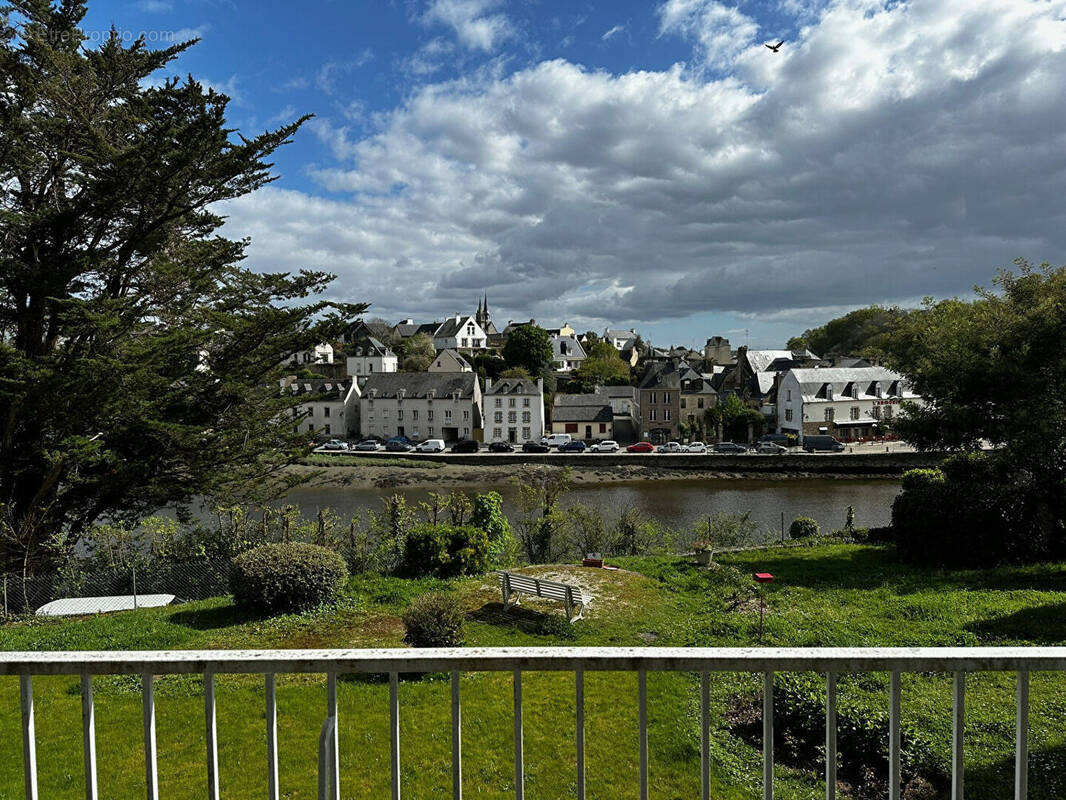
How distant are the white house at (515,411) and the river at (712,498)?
1457 centimetres

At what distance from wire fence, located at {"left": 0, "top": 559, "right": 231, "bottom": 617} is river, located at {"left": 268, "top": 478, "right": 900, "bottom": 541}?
698 inches

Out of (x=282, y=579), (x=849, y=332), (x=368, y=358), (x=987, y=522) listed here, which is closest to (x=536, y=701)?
(x=282, y=579)

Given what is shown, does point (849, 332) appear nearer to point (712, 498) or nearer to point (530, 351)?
point (530, 351)

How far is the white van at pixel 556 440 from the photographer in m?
56.1

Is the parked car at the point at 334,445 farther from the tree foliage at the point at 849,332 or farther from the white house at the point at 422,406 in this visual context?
the tree foliage at the point at 849,332

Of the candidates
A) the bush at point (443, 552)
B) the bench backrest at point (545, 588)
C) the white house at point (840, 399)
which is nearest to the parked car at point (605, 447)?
the white house at point (840, 399)

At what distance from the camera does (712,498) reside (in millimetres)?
39219

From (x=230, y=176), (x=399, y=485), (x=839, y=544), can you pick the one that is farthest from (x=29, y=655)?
(x=399, y=485)

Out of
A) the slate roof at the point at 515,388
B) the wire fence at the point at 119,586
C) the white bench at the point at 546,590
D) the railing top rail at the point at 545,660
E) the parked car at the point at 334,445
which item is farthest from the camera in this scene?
the slate roof at the point at 515,388

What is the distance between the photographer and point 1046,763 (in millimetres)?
5570

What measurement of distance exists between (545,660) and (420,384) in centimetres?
6035

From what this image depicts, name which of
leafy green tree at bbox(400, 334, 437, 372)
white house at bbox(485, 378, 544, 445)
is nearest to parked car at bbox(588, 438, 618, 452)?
white house at bbox(485, 378, 544, 445)

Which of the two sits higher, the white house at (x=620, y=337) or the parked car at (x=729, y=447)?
the white house at (x=620, y=337)

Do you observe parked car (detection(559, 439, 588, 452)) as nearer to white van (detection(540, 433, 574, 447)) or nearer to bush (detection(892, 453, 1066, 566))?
white van (detection(540, 433, 574, 447))
